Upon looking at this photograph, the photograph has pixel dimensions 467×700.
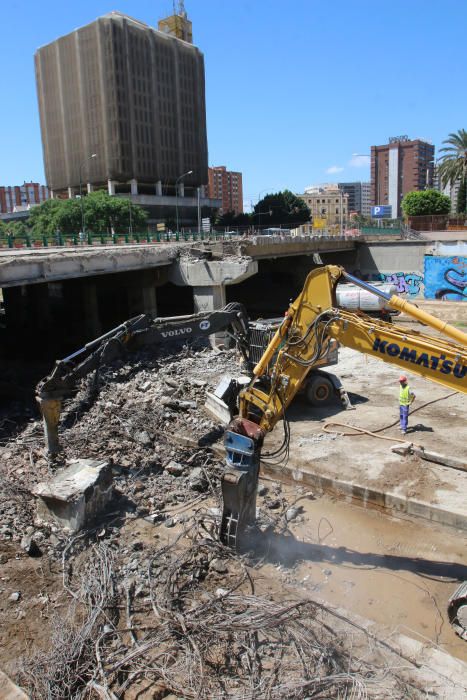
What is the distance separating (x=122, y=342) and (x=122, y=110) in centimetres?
9143

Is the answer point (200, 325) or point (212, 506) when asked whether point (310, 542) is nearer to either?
point (212, 506)

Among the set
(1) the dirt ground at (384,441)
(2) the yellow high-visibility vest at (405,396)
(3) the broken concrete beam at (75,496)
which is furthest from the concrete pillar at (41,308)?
(2) the yellow high-visibility vest at (405,396)

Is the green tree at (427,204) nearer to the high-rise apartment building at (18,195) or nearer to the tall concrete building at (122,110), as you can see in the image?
the tall concrete building at (122,110)

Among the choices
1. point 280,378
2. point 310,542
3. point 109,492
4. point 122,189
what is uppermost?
point 122,189

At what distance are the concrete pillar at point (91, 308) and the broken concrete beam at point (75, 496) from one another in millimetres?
19473

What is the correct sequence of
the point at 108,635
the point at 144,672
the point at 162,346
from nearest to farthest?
the point at 144,672, the point at 108,635, the point at 162,346

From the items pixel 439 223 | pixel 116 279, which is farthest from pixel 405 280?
pixel 116 279

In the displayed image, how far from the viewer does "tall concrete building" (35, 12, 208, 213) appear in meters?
89.8

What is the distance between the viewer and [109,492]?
10.0 m

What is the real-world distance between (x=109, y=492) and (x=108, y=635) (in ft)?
11.4

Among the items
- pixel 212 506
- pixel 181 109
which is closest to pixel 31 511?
pixel 212 506

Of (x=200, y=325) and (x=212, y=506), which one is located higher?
(x=200, y=325)

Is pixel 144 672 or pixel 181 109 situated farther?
pixel 181 109

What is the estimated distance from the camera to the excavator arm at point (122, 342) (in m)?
10.6
